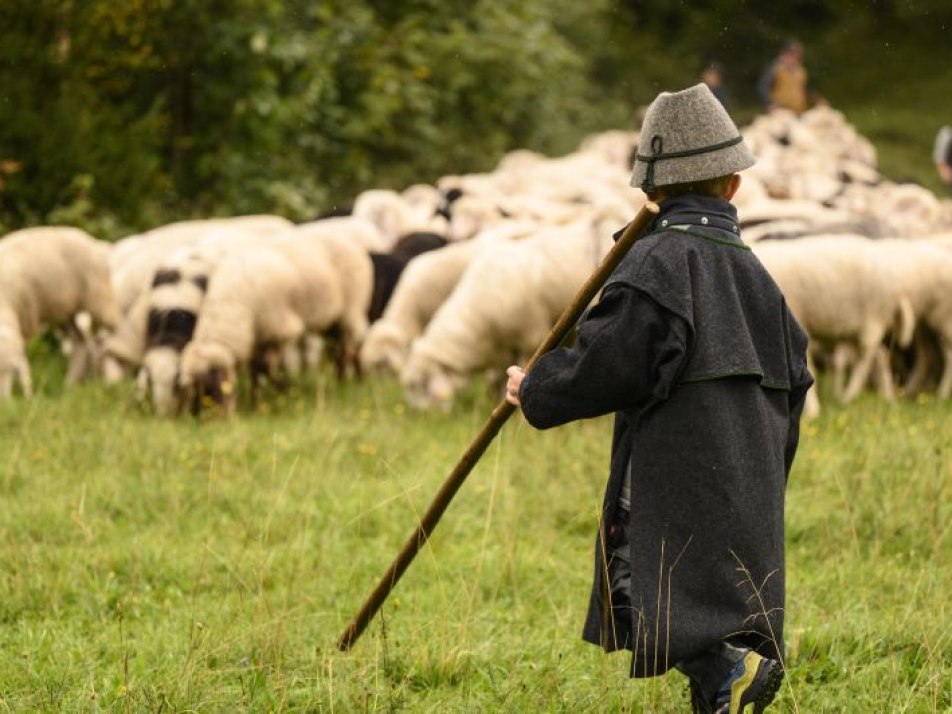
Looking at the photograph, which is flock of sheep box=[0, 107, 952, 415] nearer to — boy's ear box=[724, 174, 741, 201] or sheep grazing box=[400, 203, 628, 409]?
sheep grazing box=[400, 203, 628, 409]

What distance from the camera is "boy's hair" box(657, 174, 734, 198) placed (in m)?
3.20

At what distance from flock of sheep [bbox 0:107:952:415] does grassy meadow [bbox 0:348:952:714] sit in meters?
1.16

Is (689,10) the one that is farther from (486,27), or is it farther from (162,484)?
(162,484)

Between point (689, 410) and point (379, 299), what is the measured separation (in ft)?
28.3

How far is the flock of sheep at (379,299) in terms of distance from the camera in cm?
899

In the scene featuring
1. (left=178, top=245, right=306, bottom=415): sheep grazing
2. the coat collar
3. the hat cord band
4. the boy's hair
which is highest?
the hat cord band

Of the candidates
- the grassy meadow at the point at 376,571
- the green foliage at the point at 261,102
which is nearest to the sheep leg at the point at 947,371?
the grassy meadow at the point at 376,571

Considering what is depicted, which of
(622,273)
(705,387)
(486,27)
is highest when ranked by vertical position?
(486,27)

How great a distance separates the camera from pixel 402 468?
680 centimetres

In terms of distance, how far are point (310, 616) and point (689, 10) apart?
131ft

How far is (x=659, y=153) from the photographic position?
10.3 ft

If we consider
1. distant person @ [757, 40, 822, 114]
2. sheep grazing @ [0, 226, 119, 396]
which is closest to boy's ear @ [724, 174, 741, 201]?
sheep grazing @ [0, 226, 119, 396]

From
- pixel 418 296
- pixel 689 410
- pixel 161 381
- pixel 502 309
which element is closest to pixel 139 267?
pixel 418 296

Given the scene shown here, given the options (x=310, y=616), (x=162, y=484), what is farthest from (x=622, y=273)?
(x=162, y=484)
